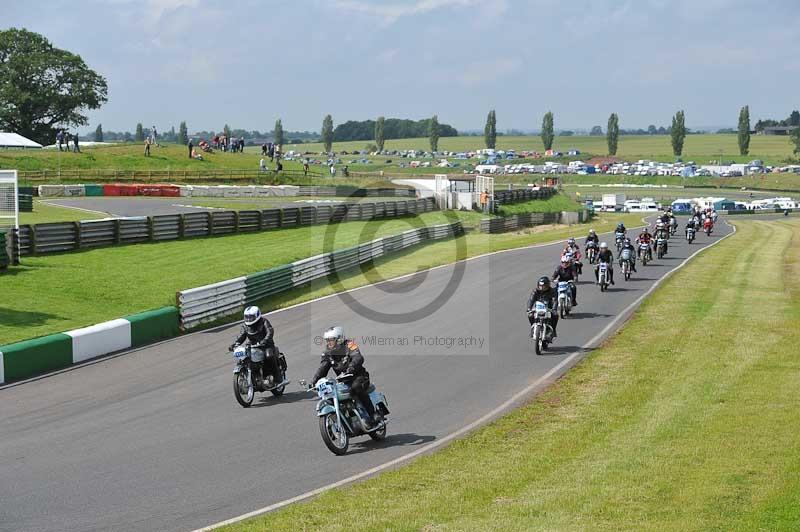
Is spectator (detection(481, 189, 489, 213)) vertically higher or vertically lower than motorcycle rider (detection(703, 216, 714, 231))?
higher

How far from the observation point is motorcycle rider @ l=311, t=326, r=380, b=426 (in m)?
14.0

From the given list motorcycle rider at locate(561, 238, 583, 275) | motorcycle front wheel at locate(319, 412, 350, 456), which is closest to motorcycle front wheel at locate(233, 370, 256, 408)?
motorcycle front wheel at locate(319, 412, 350, 456)

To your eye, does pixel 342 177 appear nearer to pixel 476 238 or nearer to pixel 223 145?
pixel 223 145

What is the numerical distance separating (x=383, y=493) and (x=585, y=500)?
235cm

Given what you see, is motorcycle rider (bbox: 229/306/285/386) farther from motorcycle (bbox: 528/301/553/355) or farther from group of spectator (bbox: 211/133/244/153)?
group of spectator (bbox: 211/133/244/153)

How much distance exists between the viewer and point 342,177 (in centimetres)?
8494

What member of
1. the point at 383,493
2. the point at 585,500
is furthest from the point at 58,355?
the point at 585,500

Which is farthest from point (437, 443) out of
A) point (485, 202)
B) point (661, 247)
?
point (485, 202)

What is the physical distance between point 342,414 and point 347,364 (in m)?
0.70

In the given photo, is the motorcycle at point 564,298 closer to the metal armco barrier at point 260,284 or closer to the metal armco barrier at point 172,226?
the metal armco barrier at point 260,284

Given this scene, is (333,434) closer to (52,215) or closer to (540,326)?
(540,326)

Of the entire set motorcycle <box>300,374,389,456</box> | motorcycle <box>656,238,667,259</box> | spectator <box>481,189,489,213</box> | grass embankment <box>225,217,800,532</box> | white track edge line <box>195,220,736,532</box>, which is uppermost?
spectator <box>481,189,489,213</box>

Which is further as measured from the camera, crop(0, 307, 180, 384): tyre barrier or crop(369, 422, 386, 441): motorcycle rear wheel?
crop(0, 307, 180, 384): tyre barrier

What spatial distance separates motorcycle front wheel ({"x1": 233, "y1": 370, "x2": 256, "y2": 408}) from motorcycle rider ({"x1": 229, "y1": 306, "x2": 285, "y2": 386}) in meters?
0.53
